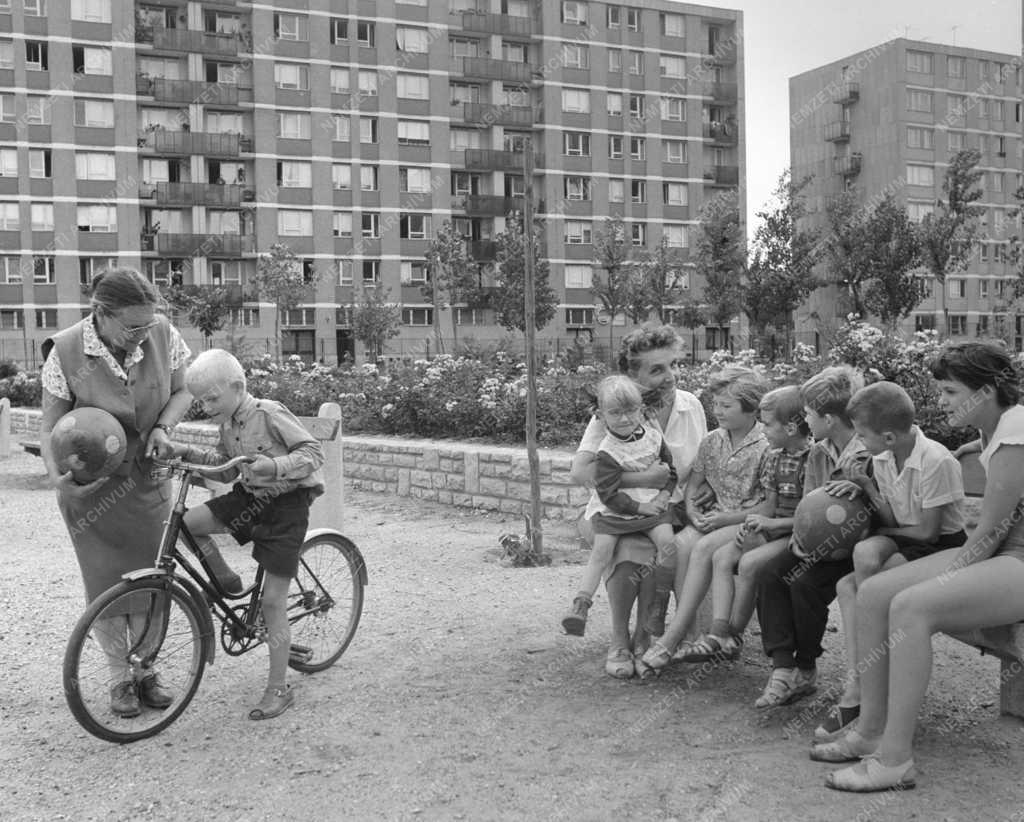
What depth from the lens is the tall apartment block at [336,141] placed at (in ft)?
186

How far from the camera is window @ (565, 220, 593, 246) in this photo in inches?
2591

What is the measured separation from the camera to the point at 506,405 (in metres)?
12.2

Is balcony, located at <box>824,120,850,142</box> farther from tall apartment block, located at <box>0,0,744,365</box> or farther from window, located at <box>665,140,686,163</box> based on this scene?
window, located at <box>665,140,686,163</box>

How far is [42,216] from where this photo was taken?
56594mm

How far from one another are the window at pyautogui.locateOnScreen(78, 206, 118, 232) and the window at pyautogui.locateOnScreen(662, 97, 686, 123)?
32399 millimetres

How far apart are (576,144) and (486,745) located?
212 feet

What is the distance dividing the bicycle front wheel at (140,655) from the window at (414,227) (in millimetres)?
59039

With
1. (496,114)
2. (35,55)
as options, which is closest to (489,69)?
(496,114)

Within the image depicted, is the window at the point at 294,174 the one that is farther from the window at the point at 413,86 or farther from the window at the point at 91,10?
the window at the point at 91,10

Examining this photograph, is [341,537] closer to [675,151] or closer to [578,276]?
[578,276]

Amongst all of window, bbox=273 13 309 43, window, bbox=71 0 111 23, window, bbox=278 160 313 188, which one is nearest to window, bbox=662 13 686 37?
window, bbox=273 13 309 43

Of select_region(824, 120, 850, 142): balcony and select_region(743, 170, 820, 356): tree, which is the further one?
select_region(824, 120, 850, 142): balcony

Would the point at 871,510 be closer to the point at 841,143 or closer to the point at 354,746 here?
the point at 354,746

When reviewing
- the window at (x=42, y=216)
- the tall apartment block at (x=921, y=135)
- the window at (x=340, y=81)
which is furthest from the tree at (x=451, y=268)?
the tall apartment block at (x=921, y=135)
